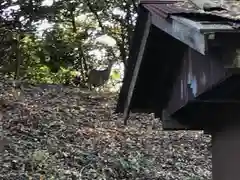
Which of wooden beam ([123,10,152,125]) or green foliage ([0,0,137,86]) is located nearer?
wooden beam ([123,10,152,125])

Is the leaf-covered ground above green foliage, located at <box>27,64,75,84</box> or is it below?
below

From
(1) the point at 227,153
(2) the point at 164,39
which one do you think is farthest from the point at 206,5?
(1) the point at 227,153

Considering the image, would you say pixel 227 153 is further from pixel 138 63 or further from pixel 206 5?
pixel 206 5

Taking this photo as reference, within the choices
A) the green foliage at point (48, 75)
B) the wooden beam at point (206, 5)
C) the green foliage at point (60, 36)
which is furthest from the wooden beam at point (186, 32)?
the green foliage at point (48, 75)

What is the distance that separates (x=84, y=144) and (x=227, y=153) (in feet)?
A: 16.2

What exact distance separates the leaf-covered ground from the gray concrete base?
367 cm

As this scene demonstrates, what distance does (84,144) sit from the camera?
26.6 feet

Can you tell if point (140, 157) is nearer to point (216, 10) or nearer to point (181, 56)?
point (181, 56)

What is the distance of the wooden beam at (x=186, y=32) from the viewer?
7.12 ft

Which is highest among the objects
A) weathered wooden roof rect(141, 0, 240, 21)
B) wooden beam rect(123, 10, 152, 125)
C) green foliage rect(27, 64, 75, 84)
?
weathered wooden roof rect(141, 0, 240, 21)

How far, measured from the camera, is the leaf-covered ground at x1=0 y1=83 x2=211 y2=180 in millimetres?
7125

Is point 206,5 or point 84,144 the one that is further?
point 84,144

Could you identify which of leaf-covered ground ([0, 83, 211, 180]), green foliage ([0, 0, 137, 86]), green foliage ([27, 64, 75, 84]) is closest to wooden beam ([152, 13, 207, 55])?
leaf-covered ground ([0, 83, 211, 180])

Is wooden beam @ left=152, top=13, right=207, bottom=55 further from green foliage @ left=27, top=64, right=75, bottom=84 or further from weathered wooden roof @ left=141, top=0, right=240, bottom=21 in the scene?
green foliage @ left=27, top=64, right=75, bottom=84
